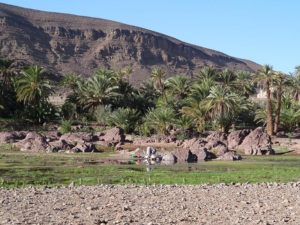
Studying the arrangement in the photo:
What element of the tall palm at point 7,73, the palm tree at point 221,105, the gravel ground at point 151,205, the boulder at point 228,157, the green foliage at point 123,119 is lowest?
the gravel ground at point 151,205

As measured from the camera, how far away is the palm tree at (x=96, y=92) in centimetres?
7244

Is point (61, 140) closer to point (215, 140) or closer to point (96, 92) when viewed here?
point (215, 140)

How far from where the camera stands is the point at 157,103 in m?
75.8

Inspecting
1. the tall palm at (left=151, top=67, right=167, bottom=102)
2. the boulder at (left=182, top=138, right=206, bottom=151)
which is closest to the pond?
the boulder at (left=182, top=138, right=206, bottom=151)

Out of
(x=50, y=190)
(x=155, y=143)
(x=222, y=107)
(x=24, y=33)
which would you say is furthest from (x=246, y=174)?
(x=24, y=33)

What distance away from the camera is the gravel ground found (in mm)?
16281

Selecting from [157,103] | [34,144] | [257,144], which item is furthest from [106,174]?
[157,103]

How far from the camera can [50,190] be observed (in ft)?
73.8

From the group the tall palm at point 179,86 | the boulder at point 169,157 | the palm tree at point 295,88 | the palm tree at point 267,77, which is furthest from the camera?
the tall palm at point 179,86

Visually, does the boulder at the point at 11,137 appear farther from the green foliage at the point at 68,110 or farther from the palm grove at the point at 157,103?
the green foliage at the point at 68,110

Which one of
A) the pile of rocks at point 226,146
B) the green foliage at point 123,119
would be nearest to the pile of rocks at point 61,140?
the green foliage at point 123,119

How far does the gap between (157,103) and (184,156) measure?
32.0 metres

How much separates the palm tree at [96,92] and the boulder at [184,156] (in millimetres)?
28855

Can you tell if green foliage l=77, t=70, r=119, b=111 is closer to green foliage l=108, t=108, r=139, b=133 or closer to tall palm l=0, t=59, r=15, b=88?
green foliage l=108, t=108, r=139, b=133
